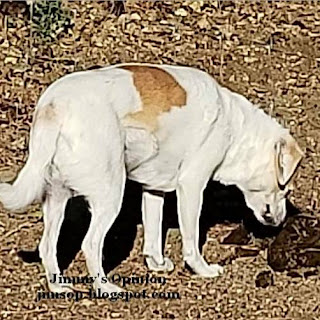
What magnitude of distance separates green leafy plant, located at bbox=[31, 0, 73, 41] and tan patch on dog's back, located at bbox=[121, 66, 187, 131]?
3.94 m

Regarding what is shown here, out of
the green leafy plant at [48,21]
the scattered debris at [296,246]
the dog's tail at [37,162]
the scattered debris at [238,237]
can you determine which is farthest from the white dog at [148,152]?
the green leafy plant at [48,21]

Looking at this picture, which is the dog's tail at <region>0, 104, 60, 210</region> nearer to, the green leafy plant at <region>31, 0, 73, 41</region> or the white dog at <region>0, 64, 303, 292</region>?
the white dog at <region>0, 64, 303, 292</region>

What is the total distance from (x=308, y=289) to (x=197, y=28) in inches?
169

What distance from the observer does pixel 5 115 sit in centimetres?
904

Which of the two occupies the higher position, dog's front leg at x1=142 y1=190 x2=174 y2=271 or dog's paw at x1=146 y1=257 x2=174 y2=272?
dog's front leg at x1=142 y1=190 x2=174 y2=271

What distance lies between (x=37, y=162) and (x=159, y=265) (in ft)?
4.19

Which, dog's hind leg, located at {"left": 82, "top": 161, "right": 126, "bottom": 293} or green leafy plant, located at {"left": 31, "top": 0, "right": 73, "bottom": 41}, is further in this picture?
green leafy plant, located at {"left": 31, "top": 0, "right": 73, "bottom": 41}

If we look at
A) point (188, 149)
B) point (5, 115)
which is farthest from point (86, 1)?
point (188, 149)

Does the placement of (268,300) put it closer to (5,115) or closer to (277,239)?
(277,239)

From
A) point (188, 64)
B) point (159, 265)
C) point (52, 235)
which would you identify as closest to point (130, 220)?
point (159, 265)

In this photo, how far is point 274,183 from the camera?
6.68 meters

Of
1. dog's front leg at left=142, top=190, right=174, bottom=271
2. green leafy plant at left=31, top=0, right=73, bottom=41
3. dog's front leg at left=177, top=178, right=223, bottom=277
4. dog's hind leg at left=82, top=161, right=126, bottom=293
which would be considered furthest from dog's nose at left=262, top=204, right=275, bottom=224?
green leafy plant at left=31, top=0, right=73, bottom=41

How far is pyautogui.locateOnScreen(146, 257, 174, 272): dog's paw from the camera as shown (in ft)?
21.7

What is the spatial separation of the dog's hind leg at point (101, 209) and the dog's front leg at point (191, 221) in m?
0.57
